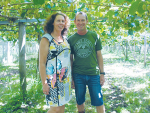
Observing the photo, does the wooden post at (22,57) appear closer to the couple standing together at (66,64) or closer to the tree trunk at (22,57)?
the tree trunk at (22,57)

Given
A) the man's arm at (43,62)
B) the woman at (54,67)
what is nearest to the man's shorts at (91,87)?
the woman at (54,67)

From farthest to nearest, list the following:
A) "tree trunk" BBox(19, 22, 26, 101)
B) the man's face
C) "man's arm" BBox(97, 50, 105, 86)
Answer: "tree trunk" BBox(19, 22, 26, 101) → "man's arm" BBox(97, 50, 105, 86) → the man's face

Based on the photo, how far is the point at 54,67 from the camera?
1.61 m

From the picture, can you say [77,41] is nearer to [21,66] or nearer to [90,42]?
[90,42]

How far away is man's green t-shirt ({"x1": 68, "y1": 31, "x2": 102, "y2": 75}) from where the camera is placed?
1.85 meters

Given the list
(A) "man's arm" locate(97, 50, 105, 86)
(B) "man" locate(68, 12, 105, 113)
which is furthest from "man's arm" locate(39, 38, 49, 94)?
(A) "man's arm" locate(97, 50, 105, 86)

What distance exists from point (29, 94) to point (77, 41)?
7.27 ft

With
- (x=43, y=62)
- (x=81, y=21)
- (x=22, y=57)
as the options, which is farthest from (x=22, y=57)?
(x=81, y=21)

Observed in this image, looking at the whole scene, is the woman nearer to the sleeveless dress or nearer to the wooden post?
the sleeveless dress

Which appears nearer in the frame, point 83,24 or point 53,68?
point 53,68

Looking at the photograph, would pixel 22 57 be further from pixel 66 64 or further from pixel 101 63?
pixel 101 63

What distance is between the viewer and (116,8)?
2.26m

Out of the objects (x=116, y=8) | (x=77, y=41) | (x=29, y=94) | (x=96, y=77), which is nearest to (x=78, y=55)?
(x=77, y=41)

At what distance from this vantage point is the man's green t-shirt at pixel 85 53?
185cm
